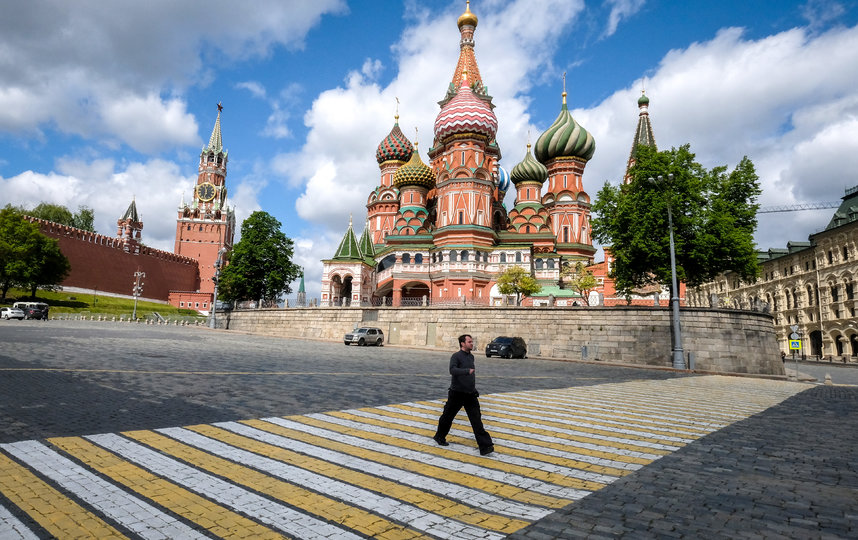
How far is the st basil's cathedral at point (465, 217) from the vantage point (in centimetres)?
4484

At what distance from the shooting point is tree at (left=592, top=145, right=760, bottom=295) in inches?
1035

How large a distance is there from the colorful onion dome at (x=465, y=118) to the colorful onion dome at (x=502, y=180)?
13613 mm

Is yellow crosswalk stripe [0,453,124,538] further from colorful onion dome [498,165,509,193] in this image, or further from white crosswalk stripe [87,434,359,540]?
colorful onion dome [498,165,509,193]

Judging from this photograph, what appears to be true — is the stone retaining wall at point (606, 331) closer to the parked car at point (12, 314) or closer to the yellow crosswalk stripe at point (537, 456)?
the yellow crosswalk stripe at point (537, 456)

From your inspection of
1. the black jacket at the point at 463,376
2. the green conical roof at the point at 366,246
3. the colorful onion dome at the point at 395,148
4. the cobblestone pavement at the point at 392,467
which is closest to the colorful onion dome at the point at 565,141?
the colorful onion dome at the point at 395,148

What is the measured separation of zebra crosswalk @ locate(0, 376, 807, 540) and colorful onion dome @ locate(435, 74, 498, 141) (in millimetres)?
43114

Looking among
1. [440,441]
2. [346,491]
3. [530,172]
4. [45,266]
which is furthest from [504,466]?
[45,266]

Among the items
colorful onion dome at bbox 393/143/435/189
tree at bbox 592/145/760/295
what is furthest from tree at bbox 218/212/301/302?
tree at bbox 592/145/760/295

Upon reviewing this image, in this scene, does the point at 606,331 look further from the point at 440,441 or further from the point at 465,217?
the point at 440,441

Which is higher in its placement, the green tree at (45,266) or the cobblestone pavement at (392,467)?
the green tree at (45,266)

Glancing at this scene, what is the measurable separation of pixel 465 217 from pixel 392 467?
136 feet

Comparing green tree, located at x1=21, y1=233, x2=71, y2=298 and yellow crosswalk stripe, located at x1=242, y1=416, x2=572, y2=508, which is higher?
green tree, located at x1=21, y1=233, x2=71, y2=298

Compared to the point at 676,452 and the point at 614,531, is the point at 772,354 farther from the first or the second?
the point at 614,531

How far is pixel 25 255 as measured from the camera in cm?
5403
